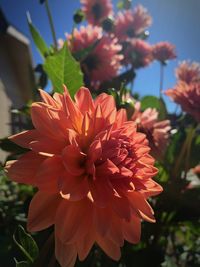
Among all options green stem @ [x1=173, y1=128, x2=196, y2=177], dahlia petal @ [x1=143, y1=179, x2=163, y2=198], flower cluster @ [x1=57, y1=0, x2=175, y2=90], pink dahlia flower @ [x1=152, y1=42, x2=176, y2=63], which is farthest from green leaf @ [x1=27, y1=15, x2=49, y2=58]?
pink dahlia flower @ [x1=152, y1=42, x2=176, y2=63]

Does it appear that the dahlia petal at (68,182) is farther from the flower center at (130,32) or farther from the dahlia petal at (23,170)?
the flower center at (130,32)

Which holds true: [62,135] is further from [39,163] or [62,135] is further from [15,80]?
[15,80]

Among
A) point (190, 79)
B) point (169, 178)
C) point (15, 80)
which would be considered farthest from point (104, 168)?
point (15, 80)

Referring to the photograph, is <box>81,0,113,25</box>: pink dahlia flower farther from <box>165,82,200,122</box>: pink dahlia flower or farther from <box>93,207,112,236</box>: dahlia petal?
<box>93,207,112,236</box>: dahlia petal

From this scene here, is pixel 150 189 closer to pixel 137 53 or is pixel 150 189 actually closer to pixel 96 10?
pixel 137 53

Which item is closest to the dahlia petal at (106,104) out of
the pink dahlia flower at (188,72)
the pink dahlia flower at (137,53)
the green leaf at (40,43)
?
the green leaf at (40,43)

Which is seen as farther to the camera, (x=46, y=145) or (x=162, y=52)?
(x=162, y=52)

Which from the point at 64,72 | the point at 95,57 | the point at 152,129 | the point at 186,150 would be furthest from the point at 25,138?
the point at 95,57
